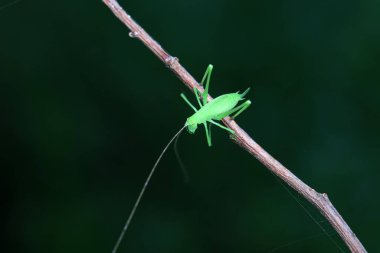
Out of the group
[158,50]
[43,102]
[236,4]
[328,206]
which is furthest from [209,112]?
[43,102]

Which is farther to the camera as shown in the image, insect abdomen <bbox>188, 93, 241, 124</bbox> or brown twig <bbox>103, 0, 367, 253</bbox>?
insect abdomen <bbox>188, 93, 241, 124</bbox>

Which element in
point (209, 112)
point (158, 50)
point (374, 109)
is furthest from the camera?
point (374, 109)

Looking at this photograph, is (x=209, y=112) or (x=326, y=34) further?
(x=326, y=34)

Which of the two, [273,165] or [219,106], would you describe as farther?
[219,106]

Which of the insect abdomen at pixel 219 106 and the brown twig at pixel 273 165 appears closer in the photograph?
the brown twig at pixel 273 165

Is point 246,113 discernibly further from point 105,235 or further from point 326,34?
point 105,235

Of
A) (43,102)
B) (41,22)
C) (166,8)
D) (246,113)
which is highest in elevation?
(41,22)

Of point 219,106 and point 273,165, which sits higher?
point 219,106

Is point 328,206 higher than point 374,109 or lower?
lower
